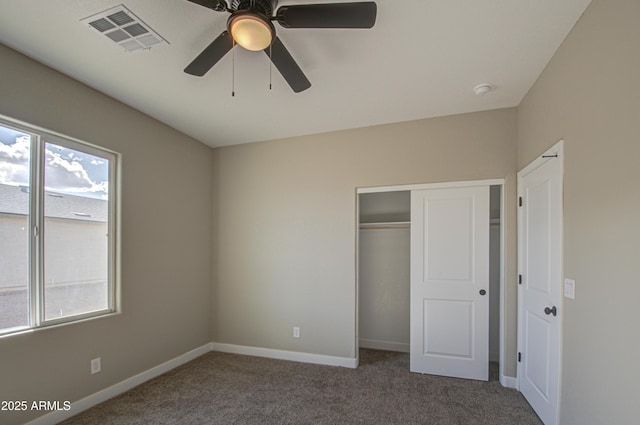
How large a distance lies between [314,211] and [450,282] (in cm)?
175

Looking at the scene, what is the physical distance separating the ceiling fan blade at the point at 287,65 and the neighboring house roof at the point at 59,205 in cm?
214

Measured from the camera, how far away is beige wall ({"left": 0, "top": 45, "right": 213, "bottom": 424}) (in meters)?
2.27

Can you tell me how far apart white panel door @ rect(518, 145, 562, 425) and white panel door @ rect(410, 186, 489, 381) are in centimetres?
35

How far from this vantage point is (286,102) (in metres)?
3.00

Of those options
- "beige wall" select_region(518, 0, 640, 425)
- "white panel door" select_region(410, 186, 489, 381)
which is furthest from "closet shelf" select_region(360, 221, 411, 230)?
"beige wall" select_region(518, 0, 640, 425)

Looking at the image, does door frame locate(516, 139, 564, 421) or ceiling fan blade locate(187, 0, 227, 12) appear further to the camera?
door frame locate(516, 139, 564, 421)

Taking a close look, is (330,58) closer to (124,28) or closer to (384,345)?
(124,28)

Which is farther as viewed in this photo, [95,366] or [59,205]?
[95,366]

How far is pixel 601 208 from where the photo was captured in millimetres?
1701

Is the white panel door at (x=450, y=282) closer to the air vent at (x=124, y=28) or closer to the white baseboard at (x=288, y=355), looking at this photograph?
the white baseboard at (x=288, y=355)

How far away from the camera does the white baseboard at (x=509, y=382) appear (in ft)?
9.77

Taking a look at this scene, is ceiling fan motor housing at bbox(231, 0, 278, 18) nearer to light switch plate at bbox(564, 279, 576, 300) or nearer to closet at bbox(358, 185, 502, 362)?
light switch plate at bbox(564, 279, 576, 300)

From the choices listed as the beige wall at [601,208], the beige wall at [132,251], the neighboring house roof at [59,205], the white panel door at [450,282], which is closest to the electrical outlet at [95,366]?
the beige wall at [132,251]

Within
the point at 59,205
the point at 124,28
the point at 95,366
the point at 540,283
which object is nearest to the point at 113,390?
the point at 95,366
